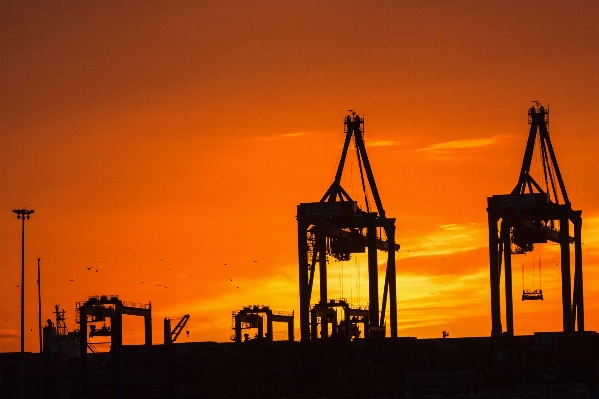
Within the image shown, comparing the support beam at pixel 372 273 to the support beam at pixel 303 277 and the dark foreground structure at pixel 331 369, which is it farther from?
the support beam at pixel 303 277

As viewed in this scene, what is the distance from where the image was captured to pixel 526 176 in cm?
14238

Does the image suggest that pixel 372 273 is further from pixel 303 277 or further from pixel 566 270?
pixel 566 270

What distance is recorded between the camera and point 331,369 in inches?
4887

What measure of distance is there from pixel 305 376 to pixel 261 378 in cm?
336

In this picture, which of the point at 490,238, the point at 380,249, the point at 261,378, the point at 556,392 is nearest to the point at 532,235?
the point at 490,238

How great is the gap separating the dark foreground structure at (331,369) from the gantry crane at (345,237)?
5085mm

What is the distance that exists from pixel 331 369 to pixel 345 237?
48.0 feet

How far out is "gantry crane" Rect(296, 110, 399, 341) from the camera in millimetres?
131750

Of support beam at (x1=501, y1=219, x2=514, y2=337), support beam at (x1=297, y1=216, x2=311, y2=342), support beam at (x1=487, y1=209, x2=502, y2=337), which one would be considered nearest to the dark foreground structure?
support beam at (x1=297, y1=216, x2=311, y2=342)

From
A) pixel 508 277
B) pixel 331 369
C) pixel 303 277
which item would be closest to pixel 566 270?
pixel 508 277

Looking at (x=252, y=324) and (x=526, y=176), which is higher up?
(x=526, y=176)

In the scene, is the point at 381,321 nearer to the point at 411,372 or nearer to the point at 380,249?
the point at 380,249

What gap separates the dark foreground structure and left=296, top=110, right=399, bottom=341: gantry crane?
5.08 meters

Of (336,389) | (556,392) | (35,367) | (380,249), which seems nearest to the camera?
(556,392)
